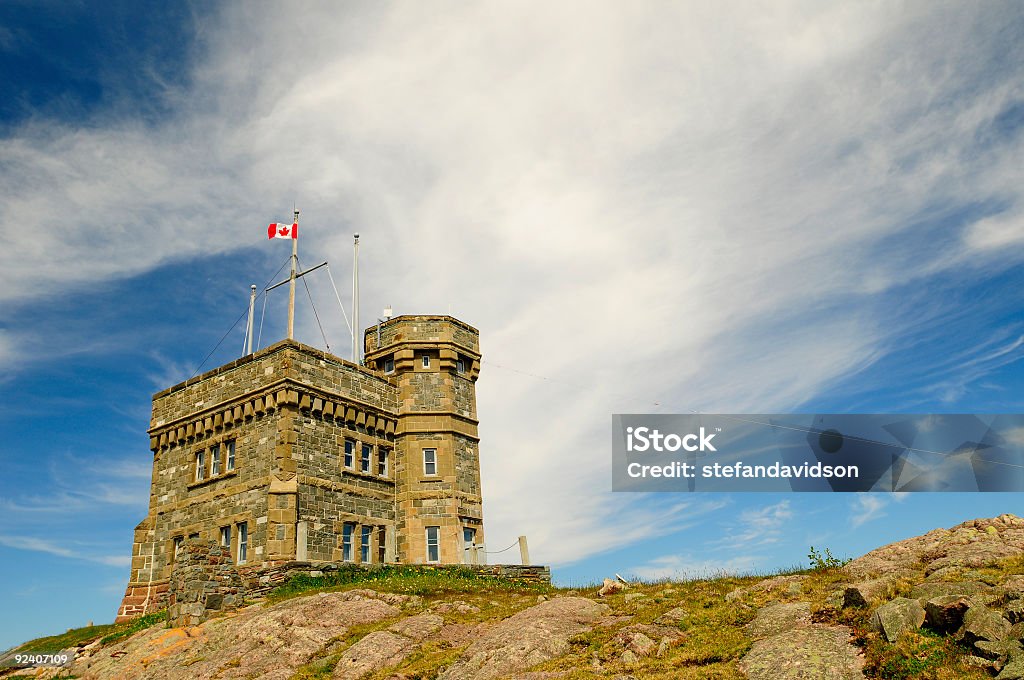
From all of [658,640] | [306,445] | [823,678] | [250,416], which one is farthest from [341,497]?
[823,678]

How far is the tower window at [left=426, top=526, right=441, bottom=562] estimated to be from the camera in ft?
119

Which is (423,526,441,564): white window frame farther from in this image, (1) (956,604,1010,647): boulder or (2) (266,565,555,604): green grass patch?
(1) (956,604,1010,647): boulder

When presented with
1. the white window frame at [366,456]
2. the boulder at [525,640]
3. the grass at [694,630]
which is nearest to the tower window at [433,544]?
the white window frame at [366,456]

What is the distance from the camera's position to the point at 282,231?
4053 cm

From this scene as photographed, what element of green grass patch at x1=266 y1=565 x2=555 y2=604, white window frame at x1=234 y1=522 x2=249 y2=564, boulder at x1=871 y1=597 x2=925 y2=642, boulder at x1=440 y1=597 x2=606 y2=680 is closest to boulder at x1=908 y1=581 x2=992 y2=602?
boulder at x1=871 y1=597 x2=925 y2=642

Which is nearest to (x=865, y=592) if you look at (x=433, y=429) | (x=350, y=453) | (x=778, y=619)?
(x=778, y=619)

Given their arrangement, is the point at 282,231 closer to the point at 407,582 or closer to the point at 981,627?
the point at 407,582

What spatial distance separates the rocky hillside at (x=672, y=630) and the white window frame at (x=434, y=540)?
11.4 meters

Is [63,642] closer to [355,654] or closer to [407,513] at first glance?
[407,513]

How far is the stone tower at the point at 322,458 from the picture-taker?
33.0 m

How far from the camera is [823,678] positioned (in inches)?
481

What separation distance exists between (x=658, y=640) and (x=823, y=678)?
3762 mm

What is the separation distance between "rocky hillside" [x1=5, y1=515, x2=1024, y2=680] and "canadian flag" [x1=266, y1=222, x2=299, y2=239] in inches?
835

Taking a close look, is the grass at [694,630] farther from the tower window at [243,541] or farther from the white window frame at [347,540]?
the tower window at [243,541]
